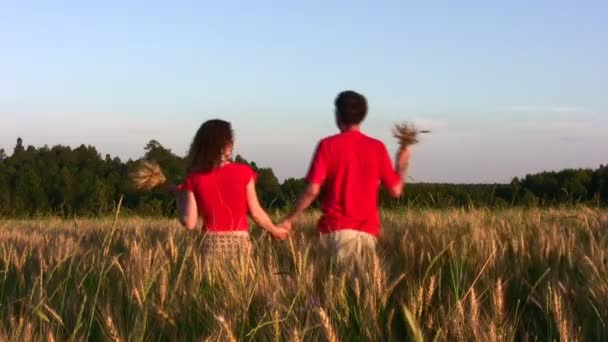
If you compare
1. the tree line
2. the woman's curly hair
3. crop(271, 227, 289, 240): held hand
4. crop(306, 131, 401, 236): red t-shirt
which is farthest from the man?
the tree line

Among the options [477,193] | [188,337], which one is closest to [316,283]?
[188,337]

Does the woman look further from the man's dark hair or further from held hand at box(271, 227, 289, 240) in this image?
the man's dark hair

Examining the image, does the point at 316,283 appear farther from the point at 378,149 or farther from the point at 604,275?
the point at 378,149

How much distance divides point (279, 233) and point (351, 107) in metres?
0.92

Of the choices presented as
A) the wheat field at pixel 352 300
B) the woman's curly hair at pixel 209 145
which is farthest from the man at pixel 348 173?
the wheat field at pixel 352 300

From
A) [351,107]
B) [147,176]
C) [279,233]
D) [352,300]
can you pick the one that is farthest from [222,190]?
[352,300]

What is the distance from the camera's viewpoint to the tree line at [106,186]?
1000 cm

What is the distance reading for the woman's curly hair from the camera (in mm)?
5117

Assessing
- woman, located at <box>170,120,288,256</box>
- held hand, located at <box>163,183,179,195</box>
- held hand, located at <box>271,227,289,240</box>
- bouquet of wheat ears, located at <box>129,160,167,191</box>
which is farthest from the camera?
held hand, located at <box>163,183,179,195</box>

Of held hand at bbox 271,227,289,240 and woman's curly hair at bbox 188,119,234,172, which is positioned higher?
woman's curly hair at bbox 188,119,234,172

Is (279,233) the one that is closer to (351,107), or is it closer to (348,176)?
(348,176)

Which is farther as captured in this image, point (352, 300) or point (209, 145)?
point (209, 145)

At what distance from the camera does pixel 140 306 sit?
2.48 metres

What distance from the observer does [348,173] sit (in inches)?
196
